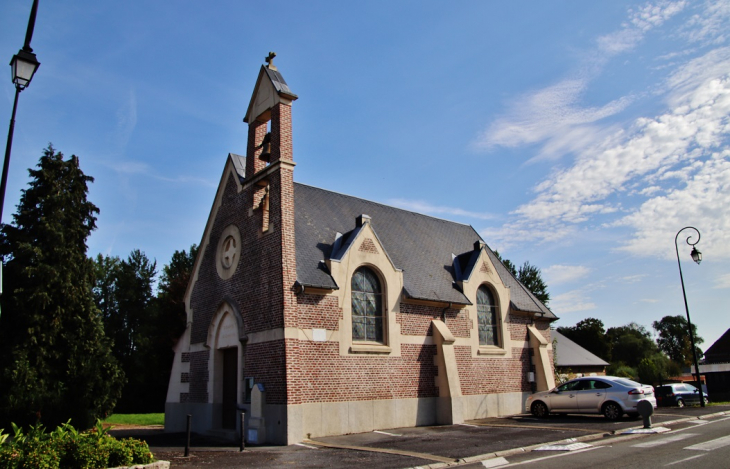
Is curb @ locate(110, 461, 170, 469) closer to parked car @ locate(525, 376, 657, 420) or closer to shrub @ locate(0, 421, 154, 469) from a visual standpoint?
shrub @ locate(0, 421, 154, 469)

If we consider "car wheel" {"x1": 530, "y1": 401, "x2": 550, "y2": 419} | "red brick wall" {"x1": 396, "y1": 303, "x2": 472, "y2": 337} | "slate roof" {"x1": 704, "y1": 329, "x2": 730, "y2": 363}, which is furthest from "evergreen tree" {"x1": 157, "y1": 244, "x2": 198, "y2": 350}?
"slate roof" {"x1": 704, "y1": 329, "x2": 730, "y2": 363}

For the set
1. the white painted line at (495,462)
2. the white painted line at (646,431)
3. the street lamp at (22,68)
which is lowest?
the white painted line at (646,431)

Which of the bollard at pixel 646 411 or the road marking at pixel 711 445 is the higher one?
the bollard at pixel 646 411

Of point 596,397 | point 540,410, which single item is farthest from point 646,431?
point 540,410

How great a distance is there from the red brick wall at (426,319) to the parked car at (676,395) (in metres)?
10.6

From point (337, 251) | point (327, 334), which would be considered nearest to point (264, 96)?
point (337, 251)

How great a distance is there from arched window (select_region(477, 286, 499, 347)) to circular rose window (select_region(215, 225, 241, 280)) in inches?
418

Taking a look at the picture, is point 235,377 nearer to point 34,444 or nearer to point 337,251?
point 337,251

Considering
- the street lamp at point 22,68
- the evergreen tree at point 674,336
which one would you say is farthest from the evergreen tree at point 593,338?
the evergreen tree at point 674,336

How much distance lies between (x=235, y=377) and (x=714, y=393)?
111ft

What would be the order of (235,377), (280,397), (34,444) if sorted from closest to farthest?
1. (34,444)
2. (280,397)
3. (235,377)

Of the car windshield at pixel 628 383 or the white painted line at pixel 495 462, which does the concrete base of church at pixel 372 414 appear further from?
the white painted line at pixel 495 462

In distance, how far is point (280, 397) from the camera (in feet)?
49.6

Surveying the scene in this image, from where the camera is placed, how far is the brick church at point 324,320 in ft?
52.3
